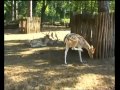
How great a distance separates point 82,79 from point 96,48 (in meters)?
2.38

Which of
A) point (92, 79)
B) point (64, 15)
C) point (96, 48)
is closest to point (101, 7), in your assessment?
point (96, 48)

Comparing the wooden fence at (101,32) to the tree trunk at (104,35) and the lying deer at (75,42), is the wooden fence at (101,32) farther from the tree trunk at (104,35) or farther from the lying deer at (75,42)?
the lying deer at (75,42)

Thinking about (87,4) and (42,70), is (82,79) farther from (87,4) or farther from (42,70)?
(87,4)

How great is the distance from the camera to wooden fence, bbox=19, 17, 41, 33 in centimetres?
1891

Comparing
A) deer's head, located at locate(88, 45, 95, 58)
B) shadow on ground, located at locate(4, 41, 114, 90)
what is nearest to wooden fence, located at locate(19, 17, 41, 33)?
shadow on ground, located at locate(4, 41, 114, 90)

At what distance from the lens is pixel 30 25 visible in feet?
62.8

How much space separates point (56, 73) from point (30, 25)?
39.0 feet

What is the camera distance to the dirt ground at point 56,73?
6707 mm

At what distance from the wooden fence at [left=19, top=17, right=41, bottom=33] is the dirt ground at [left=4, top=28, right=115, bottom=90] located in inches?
348

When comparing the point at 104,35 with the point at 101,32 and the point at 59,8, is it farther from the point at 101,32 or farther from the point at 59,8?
the point at 59,8

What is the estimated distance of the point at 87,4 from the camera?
3219 cm

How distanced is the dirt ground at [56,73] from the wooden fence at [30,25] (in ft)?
29.0

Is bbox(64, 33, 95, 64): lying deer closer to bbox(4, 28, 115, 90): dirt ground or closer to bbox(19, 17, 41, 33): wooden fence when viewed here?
bbox(4, 28, 115, 90): dirt ground

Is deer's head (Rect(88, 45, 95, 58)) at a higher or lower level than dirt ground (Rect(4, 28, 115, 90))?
higher
